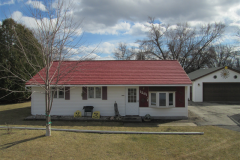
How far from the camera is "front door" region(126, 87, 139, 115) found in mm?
11828

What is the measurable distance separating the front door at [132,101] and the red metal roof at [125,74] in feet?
2.08

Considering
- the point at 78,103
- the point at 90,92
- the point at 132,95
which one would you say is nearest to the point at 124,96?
the point at 132,95

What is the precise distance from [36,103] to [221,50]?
44525 mm

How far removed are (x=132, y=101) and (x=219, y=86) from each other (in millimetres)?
12872

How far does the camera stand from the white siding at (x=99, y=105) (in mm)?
11758

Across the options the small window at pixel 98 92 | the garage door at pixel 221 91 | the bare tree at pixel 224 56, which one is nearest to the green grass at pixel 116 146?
the small window at pixel 98 92

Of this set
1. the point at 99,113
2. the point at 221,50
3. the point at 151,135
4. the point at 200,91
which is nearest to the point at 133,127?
the point at 151,135

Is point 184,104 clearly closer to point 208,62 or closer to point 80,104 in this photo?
point 80,104

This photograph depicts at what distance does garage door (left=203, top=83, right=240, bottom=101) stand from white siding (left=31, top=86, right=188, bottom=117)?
9157 mm

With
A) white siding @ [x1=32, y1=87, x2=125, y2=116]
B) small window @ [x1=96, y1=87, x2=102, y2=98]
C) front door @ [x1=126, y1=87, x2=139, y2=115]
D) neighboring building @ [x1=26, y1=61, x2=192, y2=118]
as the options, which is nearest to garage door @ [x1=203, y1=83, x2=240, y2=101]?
neighboring building @ [x1=26, y1=61, x2=192, y2=118]

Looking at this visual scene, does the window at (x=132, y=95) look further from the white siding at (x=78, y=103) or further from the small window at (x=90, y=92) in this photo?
the small window at (x=90, y=92)

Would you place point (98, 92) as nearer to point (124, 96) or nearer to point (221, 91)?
point (124, 96)

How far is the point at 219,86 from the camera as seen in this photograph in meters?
19.1

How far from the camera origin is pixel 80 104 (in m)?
11.9
